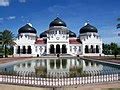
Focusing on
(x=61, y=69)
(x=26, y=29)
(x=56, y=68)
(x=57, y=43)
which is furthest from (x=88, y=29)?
(x=61, y=69)

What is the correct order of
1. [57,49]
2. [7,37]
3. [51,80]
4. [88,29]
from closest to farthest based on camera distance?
1. [51,80]
2. [7,37]
3. [57,49]
4. [88,29]

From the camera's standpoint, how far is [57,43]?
196 ft

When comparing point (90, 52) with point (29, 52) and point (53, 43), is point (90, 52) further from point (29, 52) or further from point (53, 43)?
point (29, 52)

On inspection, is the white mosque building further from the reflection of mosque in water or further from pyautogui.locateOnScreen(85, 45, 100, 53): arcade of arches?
the reflection of mosque in water

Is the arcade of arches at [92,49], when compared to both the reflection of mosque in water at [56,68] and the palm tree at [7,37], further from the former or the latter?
the reflection of mosque in water at [56,68]

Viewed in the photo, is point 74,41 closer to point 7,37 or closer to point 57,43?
point 57,43

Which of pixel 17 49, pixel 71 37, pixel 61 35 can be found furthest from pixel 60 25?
pixel 17 49

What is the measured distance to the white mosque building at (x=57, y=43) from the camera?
6003 centimetres

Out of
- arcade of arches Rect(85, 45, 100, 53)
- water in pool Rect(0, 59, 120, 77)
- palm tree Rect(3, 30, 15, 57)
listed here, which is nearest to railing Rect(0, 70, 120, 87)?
water in pool Rect(0, 59, 120, 77)

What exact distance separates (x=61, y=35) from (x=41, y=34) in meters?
12.0

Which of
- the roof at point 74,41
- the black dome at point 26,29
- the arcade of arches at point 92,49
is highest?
the black dome at point 26,29

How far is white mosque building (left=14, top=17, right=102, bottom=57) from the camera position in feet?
197

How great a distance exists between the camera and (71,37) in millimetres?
67938

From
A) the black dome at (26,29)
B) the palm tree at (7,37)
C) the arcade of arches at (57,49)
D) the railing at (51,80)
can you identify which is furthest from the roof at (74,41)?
the railing at (51,80)
